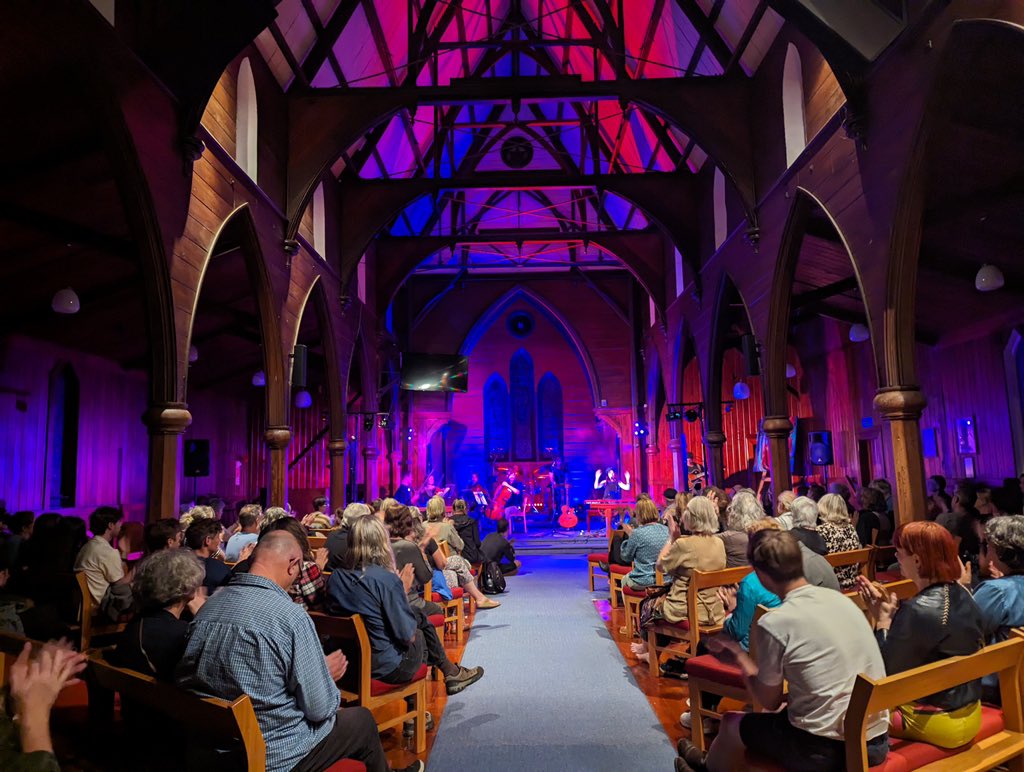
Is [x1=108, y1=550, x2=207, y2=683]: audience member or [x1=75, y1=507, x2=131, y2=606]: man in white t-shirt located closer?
[x1=108, y1=550, x2=207, y2=683]: audience member

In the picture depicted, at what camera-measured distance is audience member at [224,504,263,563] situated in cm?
577

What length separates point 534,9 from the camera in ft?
44.3

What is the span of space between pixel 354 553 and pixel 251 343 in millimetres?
11689

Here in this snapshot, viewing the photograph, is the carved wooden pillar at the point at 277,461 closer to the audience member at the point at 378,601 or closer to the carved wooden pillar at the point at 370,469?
the audience member at the point at 378,601

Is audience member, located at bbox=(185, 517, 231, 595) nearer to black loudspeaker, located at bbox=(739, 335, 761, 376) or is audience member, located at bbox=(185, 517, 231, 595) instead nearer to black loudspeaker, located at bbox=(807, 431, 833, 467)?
black loudspeaker, located at bbox=(739, 335, 761, 376)

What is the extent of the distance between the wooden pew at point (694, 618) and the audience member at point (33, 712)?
3.19 m

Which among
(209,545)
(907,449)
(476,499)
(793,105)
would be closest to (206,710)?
(209,545)

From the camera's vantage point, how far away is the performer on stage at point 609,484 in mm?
19078

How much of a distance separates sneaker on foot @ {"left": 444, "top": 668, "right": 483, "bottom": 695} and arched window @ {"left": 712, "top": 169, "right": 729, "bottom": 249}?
27.2 feet


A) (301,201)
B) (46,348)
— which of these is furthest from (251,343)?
(301,201)

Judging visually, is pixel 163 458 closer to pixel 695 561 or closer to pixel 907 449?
pixel 695 561

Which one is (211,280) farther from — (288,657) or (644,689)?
(288,657)

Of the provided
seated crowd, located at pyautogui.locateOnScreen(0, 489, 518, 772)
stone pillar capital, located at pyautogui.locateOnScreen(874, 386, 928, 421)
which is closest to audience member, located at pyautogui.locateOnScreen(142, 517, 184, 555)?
seated crowd, located at pyautogui.locateOnScreen(0, 489, 518, 772)

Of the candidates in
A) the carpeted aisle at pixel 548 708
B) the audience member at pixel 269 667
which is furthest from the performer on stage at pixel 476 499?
the audience member at pixel 269 667
